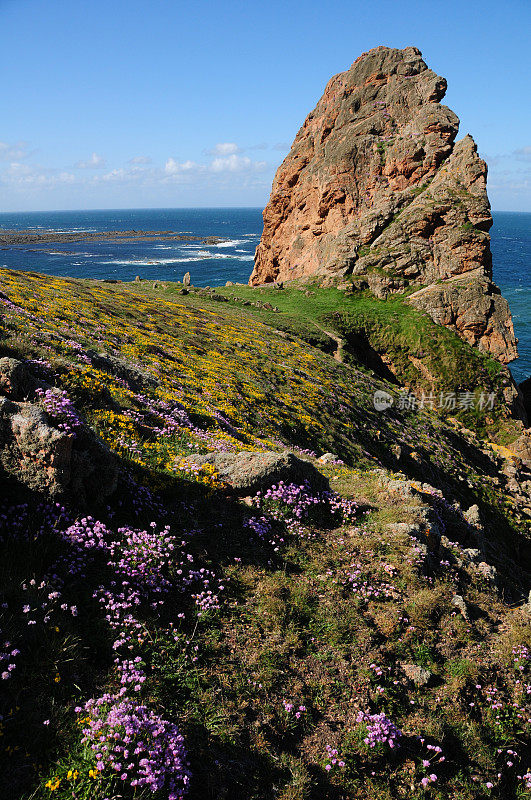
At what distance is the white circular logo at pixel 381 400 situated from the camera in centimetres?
2856

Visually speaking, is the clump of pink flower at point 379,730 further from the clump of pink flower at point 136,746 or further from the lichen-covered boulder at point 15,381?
the lichen-covered boulder at point 15,381

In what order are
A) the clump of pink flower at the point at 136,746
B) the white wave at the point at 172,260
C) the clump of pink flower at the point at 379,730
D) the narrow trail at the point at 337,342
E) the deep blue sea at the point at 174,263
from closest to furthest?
the clump of pink flower at the point at 136,746, the clump of pink flower at the point at 379,730, the narrow trail at the point at 337,342, the deep blue sea at the point at 174,263, the white wave at the point at 172,260

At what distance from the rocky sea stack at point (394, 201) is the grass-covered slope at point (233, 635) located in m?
41.1

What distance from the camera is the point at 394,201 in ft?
176

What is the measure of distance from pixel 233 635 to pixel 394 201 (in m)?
58.2

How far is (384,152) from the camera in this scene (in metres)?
57.3

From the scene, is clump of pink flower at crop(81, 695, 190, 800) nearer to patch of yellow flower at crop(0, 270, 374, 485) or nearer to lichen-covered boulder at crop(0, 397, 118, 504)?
lichen-covered boulder at crop(0, 397, 118, 504)

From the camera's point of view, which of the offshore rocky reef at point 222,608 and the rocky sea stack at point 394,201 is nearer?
the offshore rocky reef at point 222,608

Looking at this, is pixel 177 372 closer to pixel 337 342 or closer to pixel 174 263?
pixel 337 342

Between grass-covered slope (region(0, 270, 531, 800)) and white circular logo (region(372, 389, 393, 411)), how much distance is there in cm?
1600

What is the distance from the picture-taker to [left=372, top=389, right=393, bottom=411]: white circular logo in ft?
93.7

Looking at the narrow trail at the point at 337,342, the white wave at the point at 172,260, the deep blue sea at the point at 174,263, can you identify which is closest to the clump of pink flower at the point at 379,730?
the narrow trail at the point at 337,342

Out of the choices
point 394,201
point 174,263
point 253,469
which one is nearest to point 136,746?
point 253,469

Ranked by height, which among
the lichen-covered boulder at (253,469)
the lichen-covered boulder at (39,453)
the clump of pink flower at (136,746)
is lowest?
the clump of pink flower at (136,746)
